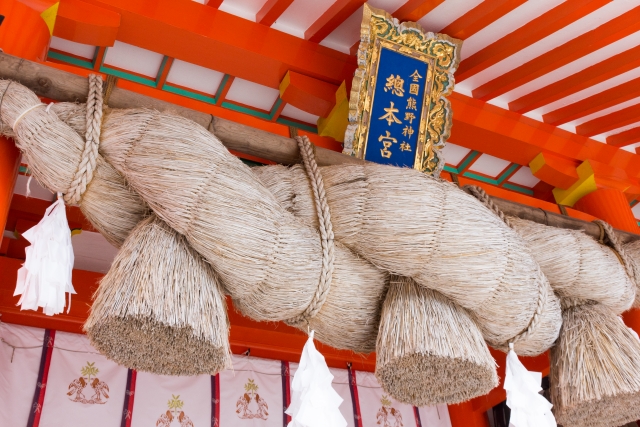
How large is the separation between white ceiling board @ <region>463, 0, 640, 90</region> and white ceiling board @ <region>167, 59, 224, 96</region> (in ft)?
4.06

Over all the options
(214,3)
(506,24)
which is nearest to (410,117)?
(506,24)

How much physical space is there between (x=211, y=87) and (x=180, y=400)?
1.86 meters

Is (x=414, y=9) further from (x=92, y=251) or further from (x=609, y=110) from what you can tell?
(x=92, y=251)

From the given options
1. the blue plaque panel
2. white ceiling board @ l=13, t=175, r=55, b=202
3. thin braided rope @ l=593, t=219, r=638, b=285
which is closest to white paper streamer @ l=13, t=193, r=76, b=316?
the blue plaque panel

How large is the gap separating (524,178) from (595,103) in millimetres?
805

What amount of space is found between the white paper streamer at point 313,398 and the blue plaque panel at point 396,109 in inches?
39.9

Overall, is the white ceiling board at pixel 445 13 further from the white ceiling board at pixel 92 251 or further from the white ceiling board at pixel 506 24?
the white ceiling board at pixel 92 251

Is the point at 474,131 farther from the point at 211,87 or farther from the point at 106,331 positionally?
the point at 106,331

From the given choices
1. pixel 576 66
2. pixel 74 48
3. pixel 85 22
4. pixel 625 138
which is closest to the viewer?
pixel 85 22

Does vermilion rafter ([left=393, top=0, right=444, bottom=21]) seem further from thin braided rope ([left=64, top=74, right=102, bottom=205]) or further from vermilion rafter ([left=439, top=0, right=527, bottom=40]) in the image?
thin braided rope ([left=64, top=74, right=102, bottom=205])

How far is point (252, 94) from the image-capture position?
2.99 meters

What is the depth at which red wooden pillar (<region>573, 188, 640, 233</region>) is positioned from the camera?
3.22 meters

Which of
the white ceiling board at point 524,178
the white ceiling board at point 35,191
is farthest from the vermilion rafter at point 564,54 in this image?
the white ceiling board at point 35,191

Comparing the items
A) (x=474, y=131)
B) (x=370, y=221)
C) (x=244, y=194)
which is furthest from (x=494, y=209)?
(x=474, y=131)
